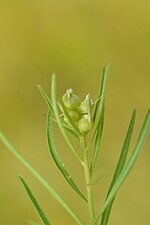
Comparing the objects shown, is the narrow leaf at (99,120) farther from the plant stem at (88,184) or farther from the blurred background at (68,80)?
the blurred background at (68,80)

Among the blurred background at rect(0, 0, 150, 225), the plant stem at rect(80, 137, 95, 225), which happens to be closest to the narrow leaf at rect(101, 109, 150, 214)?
the plant stem at rect(80, 137, 95, 225)

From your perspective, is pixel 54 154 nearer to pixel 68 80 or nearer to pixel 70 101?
pixel 70 101

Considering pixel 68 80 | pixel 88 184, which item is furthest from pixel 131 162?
pixel 68 80

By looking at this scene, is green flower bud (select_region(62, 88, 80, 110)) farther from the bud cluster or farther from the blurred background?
the blurred background

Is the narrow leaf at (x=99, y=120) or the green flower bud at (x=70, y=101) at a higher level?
the green flower bud at (x=70, y=101)

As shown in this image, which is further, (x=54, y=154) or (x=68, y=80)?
(x=68, y=80)

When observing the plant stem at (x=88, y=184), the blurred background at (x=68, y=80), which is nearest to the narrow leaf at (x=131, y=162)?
the plant stem at (x=88, y=184)
